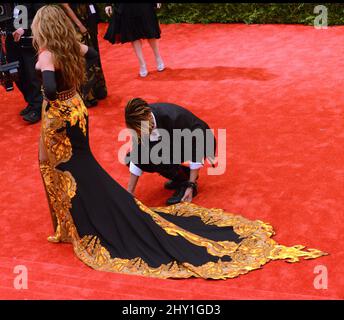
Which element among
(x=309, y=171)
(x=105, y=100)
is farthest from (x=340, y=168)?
(x=105, y=100)

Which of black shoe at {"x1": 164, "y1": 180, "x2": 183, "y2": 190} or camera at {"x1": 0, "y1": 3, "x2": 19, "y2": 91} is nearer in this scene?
black shoe at {"x1": 164, "y1": 180, "x2": 183, "y2": 190}

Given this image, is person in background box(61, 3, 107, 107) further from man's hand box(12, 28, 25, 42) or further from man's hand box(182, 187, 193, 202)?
man's hand box(182, 187, 193, 202)

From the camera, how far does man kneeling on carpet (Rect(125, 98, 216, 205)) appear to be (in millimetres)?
3848

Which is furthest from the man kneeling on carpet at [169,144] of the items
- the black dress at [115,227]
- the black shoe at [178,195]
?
the black dress at [115,227]

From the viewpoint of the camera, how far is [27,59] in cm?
601

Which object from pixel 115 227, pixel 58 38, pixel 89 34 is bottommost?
pixel 115 227

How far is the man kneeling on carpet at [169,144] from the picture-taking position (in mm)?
3848

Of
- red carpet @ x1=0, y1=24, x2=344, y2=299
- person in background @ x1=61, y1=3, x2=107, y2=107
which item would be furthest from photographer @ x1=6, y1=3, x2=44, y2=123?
person in background @ x1=61, y1=3, x2=107, y2=107

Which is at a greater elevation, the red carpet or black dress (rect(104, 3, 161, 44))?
black dress (rect(104, 3, 161, 44))

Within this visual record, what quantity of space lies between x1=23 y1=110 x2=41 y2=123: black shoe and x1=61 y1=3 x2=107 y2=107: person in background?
19.3 inches

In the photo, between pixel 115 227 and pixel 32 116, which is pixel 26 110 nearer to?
pixel 32 116

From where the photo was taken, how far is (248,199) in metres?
4.20

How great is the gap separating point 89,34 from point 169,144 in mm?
2454

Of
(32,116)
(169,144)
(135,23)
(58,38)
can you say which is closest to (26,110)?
(32,116)
